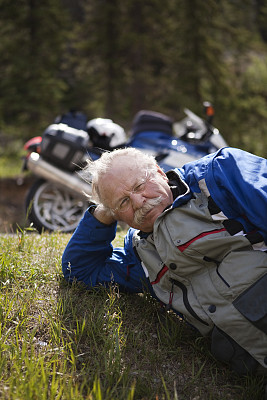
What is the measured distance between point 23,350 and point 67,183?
3.82 meters

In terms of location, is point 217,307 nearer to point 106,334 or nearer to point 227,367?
point 227,367

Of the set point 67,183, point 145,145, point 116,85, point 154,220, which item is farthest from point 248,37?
point 154,220

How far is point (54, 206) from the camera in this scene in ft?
19.2

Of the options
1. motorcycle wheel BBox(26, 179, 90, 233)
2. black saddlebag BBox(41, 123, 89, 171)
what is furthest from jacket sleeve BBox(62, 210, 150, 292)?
black saddlebag BBox(41, 123, 89, 171)

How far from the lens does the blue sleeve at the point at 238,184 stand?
86.6 inches

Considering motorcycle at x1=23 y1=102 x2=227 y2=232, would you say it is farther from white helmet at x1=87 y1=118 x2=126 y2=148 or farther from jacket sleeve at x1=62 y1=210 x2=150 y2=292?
jacket sleeve at x1=62 y1=210 x2=150 y2=292

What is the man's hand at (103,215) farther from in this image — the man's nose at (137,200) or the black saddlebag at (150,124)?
the black saddlebag at (150,124)

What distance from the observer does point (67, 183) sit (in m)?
5.68

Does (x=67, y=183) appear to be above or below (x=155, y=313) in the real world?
below

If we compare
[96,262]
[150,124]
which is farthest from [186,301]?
[150,124]

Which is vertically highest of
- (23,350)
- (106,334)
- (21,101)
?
(23,350)

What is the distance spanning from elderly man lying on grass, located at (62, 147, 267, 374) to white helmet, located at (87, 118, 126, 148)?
3.06 meters

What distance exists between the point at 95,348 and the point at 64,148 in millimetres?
3815

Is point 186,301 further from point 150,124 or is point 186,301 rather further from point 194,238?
point 150,124
